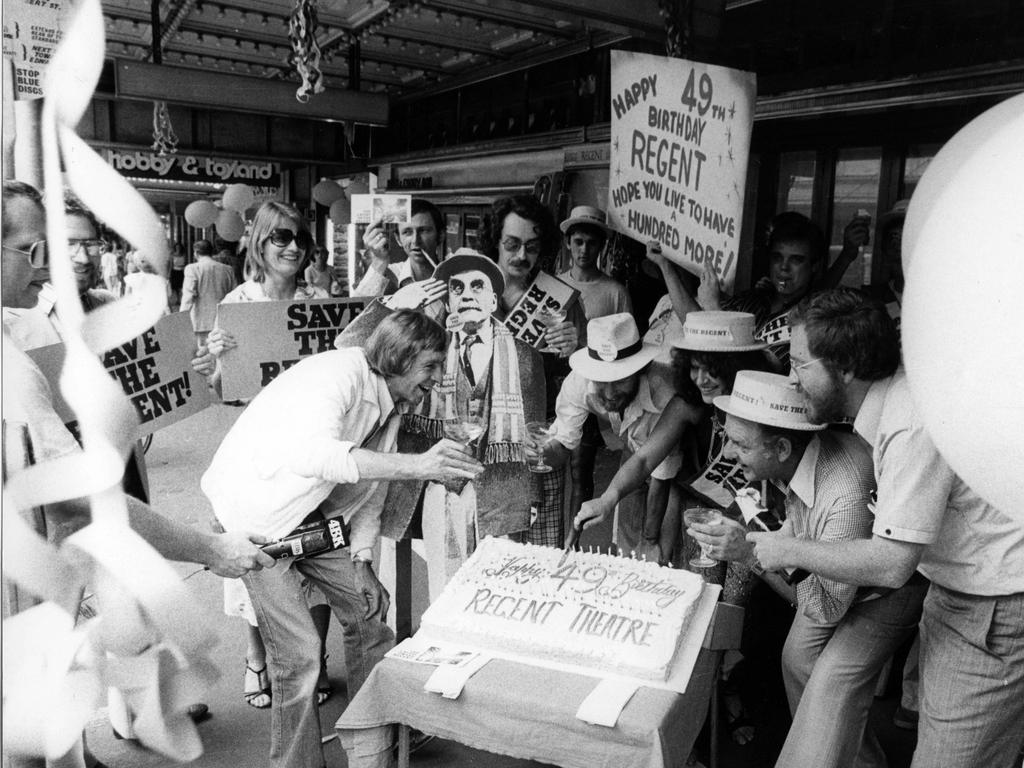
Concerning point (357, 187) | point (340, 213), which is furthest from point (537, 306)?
point (357, 187)

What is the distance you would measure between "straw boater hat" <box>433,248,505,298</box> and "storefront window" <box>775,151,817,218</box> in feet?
8.99

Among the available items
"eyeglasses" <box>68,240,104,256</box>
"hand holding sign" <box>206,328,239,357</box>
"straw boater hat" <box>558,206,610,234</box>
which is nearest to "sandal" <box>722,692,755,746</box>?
"straw boater hat" <box>558,206,610,234</box>

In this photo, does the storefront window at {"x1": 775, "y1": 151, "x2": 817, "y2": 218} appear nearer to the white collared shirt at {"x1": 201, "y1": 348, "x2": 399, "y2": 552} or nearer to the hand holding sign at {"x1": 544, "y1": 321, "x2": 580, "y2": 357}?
the hand holding sign at {"x1": 544, "y1": 321, "x2": 580, "y2": 357}

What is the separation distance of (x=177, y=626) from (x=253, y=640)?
270 centimetres

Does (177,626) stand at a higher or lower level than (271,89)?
lower

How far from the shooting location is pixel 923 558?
2193mm

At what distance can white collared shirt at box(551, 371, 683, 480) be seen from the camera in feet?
11.0

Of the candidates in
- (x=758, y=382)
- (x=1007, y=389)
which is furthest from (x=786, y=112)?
(x=1007, y=389)

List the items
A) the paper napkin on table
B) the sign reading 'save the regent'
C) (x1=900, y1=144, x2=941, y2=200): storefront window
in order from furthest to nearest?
the sign reading 'save the regent', (x1=900, y1=144, x2=941, y2=200): storefront window, the paper napkin on table

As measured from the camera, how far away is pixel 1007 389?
3.66ft

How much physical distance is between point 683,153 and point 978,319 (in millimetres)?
2092

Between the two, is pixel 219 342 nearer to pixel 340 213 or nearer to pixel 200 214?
pixel 200 214

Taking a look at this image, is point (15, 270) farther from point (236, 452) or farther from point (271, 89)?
point (271, 89)

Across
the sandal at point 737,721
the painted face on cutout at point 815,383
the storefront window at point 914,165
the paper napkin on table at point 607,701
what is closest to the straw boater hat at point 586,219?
the storefront window at point 914,165
